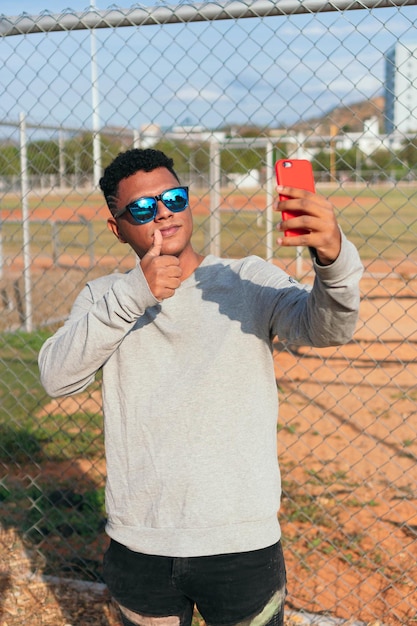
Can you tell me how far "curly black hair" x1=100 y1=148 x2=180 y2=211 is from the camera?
203cm

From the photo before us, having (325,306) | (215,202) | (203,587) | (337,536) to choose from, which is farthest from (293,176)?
(215,202)

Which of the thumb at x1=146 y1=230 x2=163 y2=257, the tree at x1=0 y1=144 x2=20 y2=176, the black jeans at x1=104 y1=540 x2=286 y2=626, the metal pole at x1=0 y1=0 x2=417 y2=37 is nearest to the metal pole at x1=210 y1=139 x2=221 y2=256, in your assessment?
the metal pole at x1=0 y1=0 x2=417 y2=37

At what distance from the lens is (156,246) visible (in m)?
1.78

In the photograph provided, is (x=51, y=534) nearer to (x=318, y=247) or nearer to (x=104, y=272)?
(x=318, y=247)

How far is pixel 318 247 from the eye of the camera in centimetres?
143

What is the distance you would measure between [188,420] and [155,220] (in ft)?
1.74

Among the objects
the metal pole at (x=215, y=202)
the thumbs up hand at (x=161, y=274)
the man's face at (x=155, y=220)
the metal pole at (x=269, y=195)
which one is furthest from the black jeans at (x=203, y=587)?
the metal pole at (x=215, y=202)

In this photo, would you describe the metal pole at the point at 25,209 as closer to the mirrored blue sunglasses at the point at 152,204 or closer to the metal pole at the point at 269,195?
the metal pole at the point at 269,195

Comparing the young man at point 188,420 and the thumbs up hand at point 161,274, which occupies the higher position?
the thumbs up hand at point 161,274

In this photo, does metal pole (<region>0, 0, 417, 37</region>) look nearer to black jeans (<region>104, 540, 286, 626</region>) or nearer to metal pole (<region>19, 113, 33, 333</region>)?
metal pole (<region>19, 113, 33, 333</region>)

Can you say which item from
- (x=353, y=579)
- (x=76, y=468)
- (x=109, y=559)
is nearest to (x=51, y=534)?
(x=76, y=468)

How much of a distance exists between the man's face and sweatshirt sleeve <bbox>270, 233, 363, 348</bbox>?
1.05 feet

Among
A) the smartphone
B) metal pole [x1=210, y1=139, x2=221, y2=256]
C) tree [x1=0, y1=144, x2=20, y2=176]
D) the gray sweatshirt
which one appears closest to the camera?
the smartphone

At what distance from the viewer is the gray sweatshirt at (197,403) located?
188 centimetres
